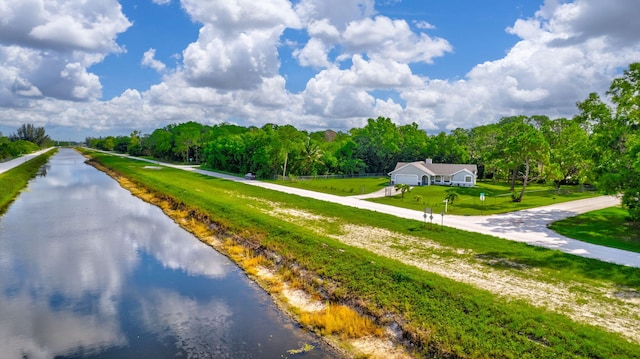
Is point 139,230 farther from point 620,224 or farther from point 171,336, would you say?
point 620,224

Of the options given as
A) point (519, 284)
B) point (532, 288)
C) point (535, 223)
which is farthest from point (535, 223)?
point (532, 288)

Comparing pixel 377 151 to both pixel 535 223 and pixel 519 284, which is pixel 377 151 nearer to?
pixel 535 223

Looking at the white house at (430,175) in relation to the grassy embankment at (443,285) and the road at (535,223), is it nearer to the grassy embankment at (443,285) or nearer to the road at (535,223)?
the road at (535,223)

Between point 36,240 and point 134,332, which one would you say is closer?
point 134,332

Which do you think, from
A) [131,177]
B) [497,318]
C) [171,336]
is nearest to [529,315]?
[497,318]

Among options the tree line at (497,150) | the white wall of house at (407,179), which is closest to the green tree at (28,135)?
the tree line at (497,150)

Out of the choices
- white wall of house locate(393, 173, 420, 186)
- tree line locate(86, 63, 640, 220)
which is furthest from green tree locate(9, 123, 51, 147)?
white wall of house locate(393, 173, 420, 186)
